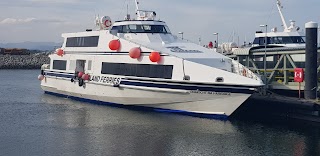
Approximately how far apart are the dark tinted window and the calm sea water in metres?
4.27

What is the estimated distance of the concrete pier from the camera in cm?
2030

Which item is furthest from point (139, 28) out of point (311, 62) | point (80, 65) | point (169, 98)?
point (311, 62)

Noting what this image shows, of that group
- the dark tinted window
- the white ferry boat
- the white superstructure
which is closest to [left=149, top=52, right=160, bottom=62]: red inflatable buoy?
the white ferry boat

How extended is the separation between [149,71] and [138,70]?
0.77 meters

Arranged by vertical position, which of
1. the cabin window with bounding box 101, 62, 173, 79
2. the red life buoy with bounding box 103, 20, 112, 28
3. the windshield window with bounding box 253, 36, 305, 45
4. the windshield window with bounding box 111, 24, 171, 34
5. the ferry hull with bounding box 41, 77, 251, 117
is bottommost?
the ferry hull with bounding box 41, 77, 251, 117

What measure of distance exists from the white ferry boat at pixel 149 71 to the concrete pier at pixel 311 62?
7.55ft

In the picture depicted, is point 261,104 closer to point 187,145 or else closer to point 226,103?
point 226,103

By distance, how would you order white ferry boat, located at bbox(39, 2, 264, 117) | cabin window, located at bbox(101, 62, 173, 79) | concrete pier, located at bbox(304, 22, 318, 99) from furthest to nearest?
cabin window, located at bbox(101, 62, 173, 79)
white ferry boat, located at bbox(39, 2, 264, 117)
concrete pier, located at bbox(304, 22, 318, 99)

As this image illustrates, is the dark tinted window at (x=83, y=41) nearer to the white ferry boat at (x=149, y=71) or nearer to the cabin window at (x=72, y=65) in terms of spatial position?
the white ferry boat at (x=149, y=71)

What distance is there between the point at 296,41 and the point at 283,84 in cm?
799

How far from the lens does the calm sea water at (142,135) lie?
16.2 m

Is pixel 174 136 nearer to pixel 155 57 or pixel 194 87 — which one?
pixel 194 87

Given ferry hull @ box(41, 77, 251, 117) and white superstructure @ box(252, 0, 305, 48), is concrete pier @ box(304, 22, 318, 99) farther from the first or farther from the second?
white superstructure @ box(252, 0, 305, 48)

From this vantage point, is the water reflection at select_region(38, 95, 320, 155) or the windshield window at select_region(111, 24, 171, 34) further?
the windshield window at select_region(111, 24, 171, 34)
